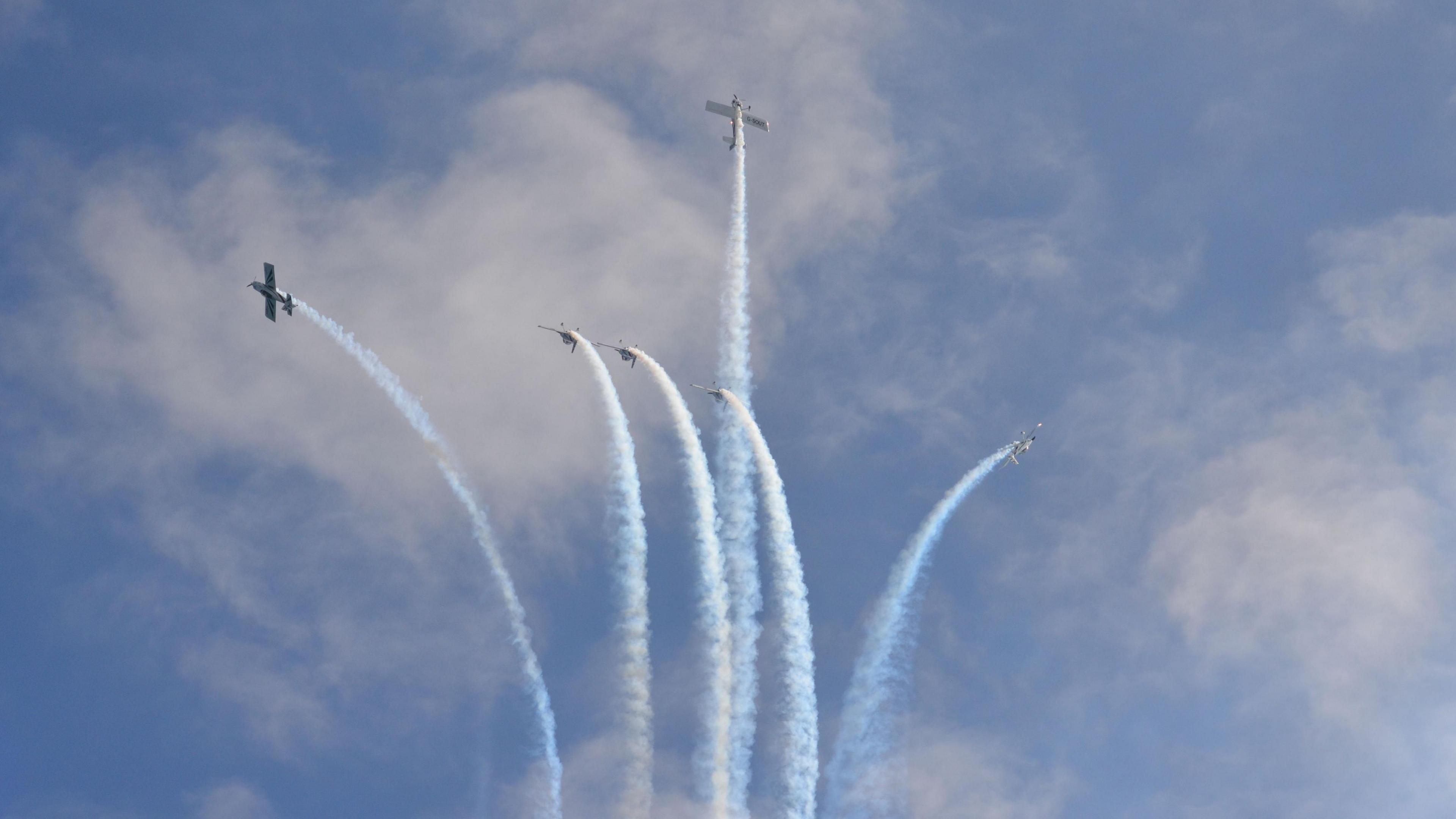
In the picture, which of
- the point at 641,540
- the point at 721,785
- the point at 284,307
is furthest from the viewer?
the point at 284,307

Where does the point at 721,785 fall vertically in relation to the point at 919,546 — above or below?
below

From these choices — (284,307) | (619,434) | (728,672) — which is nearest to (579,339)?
(619,434)

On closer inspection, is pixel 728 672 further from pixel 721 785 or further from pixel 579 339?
pixel 579 339

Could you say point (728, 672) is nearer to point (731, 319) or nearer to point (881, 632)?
point (881, 632)

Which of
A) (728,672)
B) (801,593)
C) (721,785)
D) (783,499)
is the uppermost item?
(783,499)

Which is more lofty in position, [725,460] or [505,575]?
[725,460]

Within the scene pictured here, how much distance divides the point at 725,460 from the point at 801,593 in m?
11.6

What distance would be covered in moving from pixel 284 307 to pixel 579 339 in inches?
928

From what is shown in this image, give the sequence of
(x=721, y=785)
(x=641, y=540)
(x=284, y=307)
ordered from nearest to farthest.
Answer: (x=721, y=785)
(x=641, y=540)
(x=284, y=307)

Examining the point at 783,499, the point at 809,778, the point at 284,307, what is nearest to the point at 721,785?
the point at 809,778

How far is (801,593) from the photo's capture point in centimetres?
9469

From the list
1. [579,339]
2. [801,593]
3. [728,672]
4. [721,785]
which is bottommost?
[721,785]

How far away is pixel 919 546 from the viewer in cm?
10131

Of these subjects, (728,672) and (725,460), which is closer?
(728,672)
